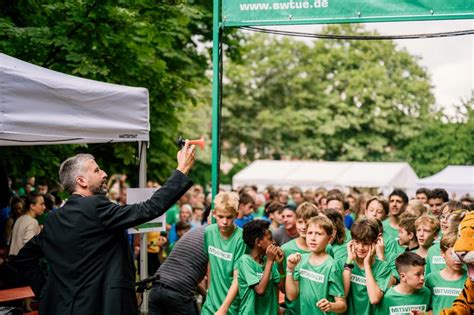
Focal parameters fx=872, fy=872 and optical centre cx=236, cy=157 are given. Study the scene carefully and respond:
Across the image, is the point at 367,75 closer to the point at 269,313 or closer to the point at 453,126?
the point at 453,126

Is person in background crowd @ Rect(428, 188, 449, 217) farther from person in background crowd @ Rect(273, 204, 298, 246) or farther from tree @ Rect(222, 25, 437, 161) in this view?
tree @ Rect(222, 25, 437, 161)

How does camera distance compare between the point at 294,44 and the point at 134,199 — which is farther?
the point at 294,44

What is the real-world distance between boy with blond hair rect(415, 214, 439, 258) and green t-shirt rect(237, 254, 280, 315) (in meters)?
1.59

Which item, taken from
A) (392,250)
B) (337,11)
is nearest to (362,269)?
(392,250)

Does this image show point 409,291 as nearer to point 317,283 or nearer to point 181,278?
point 317,283

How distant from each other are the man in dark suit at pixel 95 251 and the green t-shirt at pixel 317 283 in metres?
1.65

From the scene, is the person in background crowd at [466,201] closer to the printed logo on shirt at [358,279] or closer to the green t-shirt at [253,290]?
the printed logo on shirt at [358,279]

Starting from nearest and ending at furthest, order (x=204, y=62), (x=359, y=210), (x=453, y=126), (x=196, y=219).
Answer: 1. (x=359, y=210)
2. (x=196, y=219)
3. (x=204, y=62)
4. (x=453, y=126)

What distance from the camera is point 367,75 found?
68625 millimetres

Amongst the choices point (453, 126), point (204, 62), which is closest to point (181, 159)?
point (204, 62)

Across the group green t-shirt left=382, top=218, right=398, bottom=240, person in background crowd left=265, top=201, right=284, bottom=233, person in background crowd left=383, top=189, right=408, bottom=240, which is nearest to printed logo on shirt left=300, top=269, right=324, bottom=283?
green t-shirt left=382, top=218, right=398, bottom=240

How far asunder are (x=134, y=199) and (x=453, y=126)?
124 ft

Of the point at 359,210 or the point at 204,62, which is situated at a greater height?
the point at 204,62

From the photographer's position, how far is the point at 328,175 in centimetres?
4291
